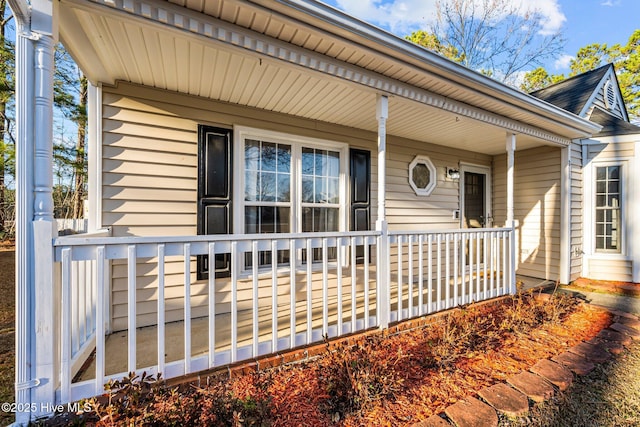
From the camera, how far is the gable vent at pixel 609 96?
5.73 meters

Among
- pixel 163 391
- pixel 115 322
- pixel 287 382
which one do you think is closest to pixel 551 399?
pixel 287 382

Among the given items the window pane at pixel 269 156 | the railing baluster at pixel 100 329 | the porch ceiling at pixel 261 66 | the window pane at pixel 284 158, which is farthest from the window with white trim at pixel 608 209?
the railing baluster at pixel 100 329

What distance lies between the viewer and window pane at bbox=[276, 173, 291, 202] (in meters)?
3.62

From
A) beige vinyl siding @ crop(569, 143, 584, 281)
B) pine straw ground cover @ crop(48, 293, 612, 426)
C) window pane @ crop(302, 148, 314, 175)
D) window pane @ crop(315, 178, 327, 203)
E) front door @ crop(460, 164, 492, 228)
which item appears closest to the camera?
pine straw ground cover @ crop(48, 293, 612, 426)

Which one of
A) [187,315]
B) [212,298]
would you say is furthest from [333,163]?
[187,315]

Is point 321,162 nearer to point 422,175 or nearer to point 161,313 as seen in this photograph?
point 422,175

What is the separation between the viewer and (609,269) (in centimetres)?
475

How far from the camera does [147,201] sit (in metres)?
2.88

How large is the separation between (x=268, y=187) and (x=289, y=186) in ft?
0.93

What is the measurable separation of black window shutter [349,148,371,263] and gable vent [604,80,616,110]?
550 cm

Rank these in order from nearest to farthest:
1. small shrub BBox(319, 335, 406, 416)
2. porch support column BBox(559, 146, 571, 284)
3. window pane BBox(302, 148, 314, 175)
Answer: small shrub BBox(319, 335, 406, 416)
window pane BBox(302, 148, 314, 175)
porch support column BBox(559, 146, 571, 284)

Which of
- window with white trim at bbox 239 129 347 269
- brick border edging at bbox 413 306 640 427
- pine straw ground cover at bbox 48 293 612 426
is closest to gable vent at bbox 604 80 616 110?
brick border edging at bbox 413 306 640 427

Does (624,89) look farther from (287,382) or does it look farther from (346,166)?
(287,382)

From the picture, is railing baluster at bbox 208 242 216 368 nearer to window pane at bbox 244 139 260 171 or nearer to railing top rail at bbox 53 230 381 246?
railing top rail at bbox 53 230 381 246
